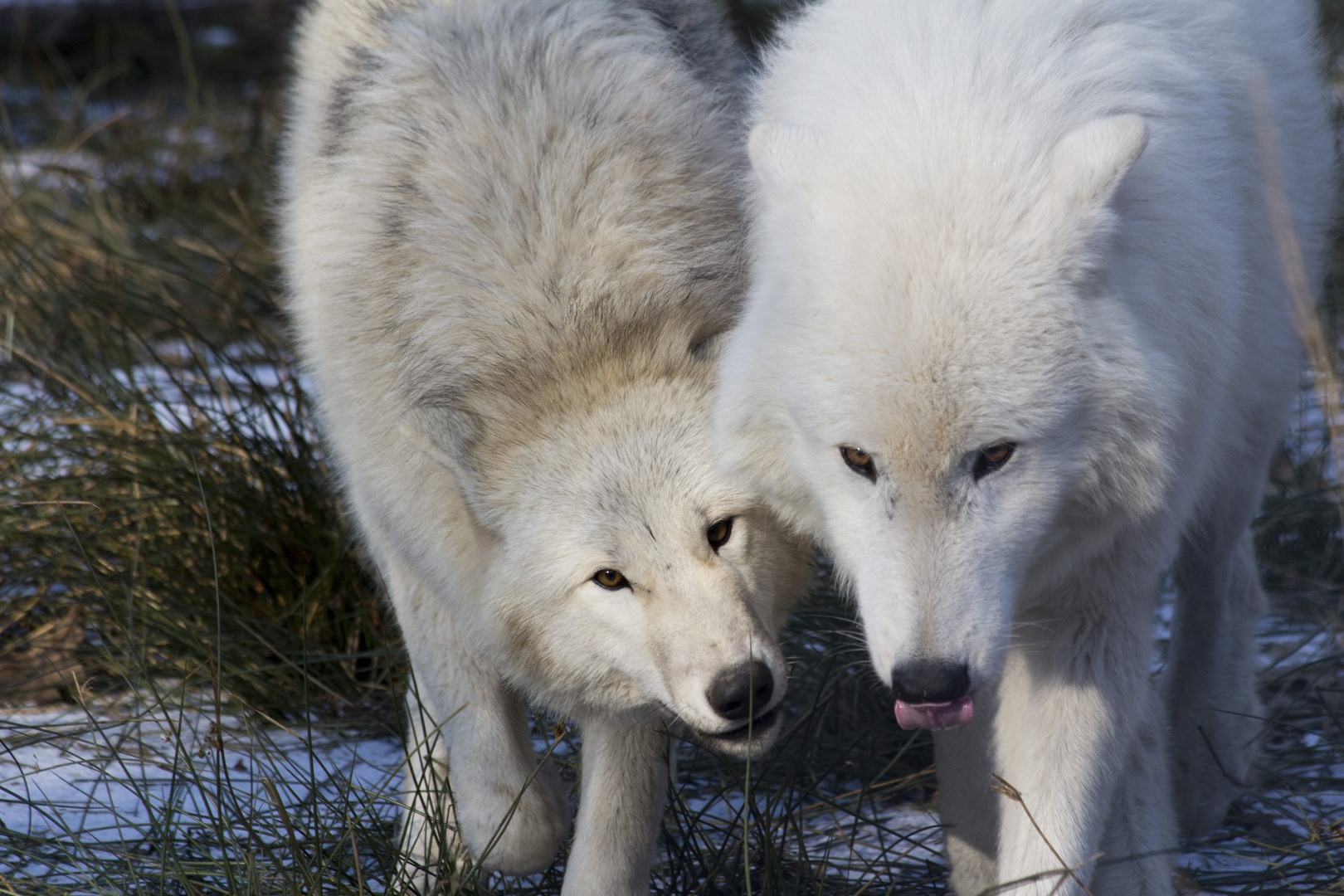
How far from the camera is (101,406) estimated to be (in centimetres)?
425

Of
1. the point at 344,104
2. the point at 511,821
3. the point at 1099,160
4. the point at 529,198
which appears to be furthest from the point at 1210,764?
the point at 344,104

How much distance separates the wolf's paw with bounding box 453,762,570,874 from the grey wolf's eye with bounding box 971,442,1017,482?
134 cm

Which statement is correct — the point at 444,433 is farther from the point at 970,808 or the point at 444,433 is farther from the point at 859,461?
the point at 970,808

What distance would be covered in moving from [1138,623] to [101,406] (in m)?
3.42

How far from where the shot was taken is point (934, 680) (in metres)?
2.05

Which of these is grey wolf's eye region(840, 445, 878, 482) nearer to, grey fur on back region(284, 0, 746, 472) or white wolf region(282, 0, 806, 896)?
white wolf region(282, 0, 806, 896)

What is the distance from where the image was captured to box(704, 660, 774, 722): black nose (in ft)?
8.00

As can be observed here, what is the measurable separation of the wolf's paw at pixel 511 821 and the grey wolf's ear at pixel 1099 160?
176 centimetres

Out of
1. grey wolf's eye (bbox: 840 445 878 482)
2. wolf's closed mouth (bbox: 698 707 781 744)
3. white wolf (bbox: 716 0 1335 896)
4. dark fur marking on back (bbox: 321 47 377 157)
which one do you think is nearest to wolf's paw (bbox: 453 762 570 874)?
wolf's closed mouth (bbox: 698 707 781 744)

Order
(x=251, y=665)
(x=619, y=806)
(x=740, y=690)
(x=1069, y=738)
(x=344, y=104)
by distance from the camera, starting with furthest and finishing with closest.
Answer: (x=251, y=665), (x=344, y=104), (x=619, y=806), (x=1069, y=738), (x=740, y=690)

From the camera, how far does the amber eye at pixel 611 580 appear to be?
262 centimetres

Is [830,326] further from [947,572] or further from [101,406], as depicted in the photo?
[101,406]

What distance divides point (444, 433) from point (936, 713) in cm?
118

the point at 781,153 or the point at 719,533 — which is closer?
the point at 781,153
